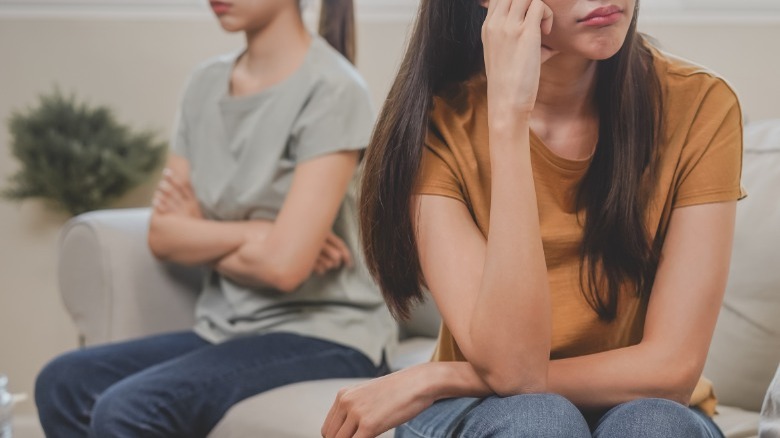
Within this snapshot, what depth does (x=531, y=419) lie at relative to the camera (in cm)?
104

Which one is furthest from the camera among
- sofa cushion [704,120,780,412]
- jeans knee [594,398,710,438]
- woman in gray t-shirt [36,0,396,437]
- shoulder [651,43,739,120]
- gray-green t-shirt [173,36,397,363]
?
gray-green t-shirt [173,36,397,363]

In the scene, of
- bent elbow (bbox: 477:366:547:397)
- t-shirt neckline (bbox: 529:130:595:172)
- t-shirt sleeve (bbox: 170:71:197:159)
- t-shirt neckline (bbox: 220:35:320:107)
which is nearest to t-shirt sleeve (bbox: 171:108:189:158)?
t-shirt sleeve (bbox: 170:71:197:159)

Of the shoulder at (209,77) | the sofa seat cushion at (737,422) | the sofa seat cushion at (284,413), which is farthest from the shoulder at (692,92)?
the shoulder at (209,77)

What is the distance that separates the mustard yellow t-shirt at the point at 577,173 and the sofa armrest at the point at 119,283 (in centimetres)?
91

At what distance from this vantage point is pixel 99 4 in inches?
124

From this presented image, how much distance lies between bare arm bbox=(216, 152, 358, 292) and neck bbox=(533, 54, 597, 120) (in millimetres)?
525

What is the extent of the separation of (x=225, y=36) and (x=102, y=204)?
0.59 metres

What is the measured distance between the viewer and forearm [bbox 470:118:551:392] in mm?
1152

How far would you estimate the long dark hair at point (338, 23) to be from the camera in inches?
80.9

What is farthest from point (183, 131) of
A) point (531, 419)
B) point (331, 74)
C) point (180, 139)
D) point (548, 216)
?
point (531, 419)

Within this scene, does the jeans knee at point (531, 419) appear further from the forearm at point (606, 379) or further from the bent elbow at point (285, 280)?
the bent elbow at point (285, 280)

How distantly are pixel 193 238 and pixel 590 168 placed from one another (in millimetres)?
812

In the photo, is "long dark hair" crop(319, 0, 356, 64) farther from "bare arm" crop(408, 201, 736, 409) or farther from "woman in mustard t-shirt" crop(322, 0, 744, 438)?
"bare arm" crop(408, 201, 736, 409)

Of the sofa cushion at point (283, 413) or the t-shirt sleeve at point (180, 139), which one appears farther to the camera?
the t-shirt sleeve at point (180, 139)
